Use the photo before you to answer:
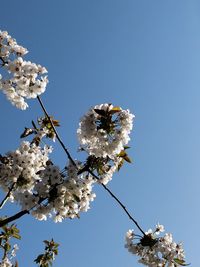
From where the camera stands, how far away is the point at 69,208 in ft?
21.9

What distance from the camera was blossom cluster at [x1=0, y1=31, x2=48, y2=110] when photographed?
6.68 metres

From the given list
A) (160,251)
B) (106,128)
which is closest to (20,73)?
(106,128)

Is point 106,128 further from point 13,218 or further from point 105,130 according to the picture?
point 13,218

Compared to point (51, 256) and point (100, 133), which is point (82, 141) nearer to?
point (100, 133)

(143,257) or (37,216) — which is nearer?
(37,216)

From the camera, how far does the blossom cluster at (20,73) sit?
21.9 ft

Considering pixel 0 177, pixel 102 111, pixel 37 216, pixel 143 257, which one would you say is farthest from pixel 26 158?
pixel 143 257

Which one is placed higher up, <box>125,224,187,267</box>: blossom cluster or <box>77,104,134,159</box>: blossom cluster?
<box>77,104,134,159</box>: blossom cluster

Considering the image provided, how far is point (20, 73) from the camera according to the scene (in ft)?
22.0

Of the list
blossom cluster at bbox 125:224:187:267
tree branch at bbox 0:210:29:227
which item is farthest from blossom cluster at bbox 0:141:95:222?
blossom cluster at bbox 125:224:187:267

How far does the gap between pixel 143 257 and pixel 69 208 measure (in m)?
1.86

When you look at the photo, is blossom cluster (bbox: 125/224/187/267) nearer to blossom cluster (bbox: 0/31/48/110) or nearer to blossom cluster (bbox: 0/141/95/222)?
blossom cluster (bbox: 0/141/95/222)

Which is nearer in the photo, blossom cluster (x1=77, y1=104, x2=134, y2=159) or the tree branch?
the tree branch

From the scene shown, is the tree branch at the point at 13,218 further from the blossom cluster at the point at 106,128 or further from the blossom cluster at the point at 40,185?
the blossom cluster at the point at 106,128
